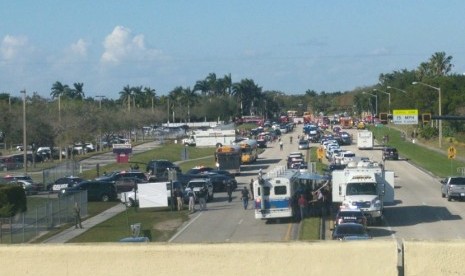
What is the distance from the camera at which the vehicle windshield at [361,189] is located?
144 feet

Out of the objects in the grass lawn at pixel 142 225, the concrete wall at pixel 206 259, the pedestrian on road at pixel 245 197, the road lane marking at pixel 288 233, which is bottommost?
the grass lawn at pixel 142 225

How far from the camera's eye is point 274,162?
95.9 meters

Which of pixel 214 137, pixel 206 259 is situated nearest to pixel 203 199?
pixel 206 259

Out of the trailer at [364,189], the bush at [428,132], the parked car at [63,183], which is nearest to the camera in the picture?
the trailer at [364,189]

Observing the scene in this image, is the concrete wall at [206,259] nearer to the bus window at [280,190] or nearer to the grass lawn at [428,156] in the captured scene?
the bus window at [280,190]

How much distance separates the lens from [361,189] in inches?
1737

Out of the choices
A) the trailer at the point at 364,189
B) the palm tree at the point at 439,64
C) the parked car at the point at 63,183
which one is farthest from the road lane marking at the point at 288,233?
the palm tree at the point at 439,64

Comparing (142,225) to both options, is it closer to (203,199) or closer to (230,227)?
(230,227)

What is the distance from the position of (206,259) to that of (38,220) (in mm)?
35346

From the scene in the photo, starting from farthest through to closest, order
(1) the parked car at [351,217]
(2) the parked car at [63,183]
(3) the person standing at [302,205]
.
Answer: (2) the parked car at [63,183] → (3) the person standing at [302,205] → (1) the parked car at [351,217]

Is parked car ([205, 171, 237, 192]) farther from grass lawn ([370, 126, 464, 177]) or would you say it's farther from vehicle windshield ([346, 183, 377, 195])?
vehicle windshield ([346, 183, 377, 195])

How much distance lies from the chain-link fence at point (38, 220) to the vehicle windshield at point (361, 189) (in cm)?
1413

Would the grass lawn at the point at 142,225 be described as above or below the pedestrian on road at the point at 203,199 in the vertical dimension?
below

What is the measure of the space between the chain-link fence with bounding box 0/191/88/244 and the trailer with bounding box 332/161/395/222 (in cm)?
1358
